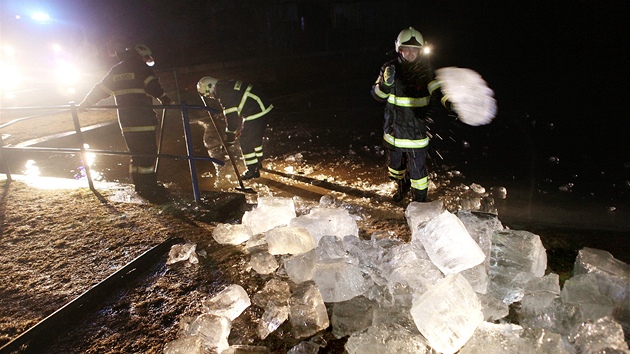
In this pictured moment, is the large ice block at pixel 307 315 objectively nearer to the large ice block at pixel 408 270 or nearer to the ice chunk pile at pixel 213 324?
the ice chunk pile at pixel 213 324

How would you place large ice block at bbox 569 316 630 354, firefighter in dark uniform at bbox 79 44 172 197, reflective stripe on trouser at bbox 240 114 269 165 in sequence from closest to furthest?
large ice block at bbox 569 316 630 354 < firefighter in dark uniform at bbox 79 44 172 197 < reflective stripe on trouser at bbox 240 114 269 165

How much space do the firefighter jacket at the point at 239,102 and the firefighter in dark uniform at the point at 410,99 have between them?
5.76 ft


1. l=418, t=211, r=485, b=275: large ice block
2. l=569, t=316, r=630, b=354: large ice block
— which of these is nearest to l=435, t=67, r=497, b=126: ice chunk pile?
l=418, t=211, r=485, b=275: large ice block

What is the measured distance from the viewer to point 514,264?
2.38 metres

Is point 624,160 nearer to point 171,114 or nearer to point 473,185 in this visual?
point 473,185

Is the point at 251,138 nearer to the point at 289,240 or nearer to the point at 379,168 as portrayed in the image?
the point at 379,168

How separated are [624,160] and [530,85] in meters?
7.62

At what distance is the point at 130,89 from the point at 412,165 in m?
3.44

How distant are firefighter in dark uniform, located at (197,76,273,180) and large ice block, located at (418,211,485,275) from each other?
3.11 meters

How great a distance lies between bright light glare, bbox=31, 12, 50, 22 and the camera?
16108mm

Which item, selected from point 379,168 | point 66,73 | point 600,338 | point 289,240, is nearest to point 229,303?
point 289,240

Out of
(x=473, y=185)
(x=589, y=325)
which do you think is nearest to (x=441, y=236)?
(x=589, y=325)

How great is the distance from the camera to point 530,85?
39.2 feet

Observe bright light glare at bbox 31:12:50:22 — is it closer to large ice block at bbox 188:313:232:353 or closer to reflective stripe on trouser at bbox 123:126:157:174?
reflective stripe on trouser at bbox 123:126:157:174
